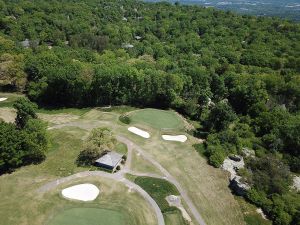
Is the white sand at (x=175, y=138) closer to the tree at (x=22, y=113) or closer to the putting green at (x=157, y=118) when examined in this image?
the putting green at (x=157, y=118)

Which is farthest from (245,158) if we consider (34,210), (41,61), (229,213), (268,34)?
(268,34)

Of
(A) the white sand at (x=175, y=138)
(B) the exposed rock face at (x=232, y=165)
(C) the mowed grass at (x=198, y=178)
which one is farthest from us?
(A) the white sand at (x=175, y=138)

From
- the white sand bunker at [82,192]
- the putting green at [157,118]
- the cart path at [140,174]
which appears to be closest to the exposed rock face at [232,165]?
the cart path at [140,174]

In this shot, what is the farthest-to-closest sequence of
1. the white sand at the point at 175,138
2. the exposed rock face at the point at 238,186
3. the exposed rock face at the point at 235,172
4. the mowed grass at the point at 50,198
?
the white sand at the point at 175,138, the exposed rock face at the point at 235,172, the exposed rock face at the point at 238,186, the mowed grass at the point at 50,198

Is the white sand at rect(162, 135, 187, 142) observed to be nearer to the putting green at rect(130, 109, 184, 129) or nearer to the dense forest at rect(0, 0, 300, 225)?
the putting green at rect(130, 109, 184, 129)

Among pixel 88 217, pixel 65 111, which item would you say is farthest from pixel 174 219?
pixel 65 111

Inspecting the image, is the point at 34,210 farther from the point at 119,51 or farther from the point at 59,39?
the point at 59,39
